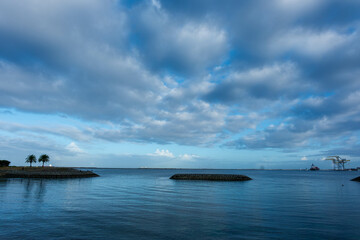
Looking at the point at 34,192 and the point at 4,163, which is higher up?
the point at 4,163

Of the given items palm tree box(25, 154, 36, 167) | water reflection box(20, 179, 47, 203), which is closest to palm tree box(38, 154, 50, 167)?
palm tree box(25, 154, 36, 167)

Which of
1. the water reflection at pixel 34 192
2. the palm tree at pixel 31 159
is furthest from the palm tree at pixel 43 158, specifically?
the water reflection at pixel 34 192

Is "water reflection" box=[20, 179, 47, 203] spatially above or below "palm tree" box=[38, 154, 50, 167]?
below

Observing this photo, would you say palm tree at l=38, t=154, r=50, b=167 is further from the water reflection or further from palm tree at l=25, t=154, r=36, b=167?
the water reflection

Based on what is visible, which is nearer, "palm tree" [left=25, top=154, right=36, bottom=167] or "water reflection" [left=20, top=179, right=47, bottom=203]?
"water reflection" [left=20, top=179, right=47, bottom=203]

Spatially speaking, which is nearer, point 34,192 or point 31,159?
point 34,192

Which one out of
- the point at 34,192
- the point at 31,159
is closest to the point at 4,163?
the point at 31,159

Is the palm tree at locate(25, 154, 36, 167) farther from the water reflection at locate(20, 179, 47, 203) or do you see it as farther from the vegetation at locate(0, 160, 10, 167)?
the water reflection at locate(20, 179, 47, 203)

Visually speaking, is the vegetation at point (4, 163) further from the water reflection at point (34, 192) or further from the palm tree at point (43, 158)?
the water reflection at point (34, 192)

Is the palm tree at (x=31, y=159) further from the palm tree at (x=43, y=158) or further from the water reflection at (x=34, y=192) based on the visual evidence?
the water reflection at (x=34, y=192)

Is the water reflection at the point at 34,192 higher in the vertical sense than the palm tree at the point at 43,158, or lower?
lower

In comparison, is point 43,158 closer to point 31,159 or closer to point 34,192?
point 31,159

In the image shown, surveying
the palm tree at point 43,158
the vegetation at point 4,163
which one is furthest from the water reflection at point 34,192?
the vegetation at point 4,163

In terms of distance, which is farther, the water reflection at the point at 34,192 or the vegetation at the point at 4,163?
the vegetation at the point at 4,163
